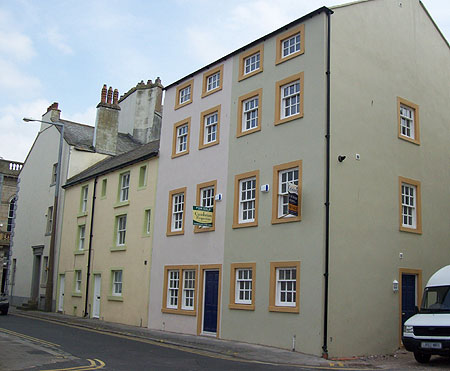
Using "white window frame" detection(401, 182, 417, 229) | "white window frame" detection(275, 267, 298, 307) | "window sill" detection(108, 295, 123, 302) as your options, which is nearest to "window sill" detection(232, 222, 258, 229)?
"white window frame" detection(275, 267, 298, 307)

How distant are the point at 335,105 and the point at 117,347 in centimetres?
980

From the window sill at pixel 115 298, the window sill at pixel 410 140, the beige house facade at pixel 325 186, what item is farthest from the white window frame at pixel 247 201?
the window sill at pixel 115 298

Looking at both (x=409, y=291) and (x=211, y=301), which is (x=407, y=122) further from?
(x=211, y=301)

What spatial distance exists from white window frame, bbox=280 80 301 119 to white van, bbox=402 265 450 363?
689 cm

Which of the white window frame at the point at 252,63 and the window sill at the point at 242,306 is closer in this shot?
the window sill at the point at 242,306

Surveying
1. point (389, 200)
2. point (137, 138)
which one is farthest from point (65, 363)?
point (137, 138)

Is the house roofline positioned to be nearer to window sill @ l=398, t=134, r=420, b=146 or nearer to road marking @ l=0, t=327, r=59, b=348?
window sill @ l=398, t=134, r=420, b=146

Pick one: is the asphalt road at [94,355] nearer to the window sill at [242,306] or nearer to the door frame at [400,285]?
the window sill at [242,306]

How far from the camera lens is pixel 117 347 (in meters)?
15.5

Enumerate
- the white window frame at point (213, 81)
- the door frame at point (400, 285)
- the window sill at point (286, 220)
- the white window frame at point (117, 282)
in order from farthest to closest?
the white window frame at point (117, 282) < the white window frame at point (213, 81) < the door frame at point (400, 285) < the window sill at point (286, 220)

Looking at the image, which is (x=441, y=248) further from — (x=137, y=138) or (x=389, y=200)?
(x=137, y=138)

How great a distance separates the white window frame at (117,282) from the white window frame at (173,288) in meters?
4.23

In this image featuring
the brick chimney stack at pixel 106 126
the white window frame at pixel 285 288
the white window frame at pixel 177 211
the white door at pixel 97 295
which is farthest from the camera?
the brick chimney stack at pixel 106 126

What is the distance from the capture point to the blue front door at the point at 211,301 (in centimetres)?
1930
